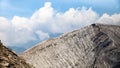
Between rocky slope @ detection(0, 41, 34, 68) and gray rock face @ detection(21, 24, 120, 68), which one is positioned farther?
gray rock face @ detection(21, 24, 120, 68)

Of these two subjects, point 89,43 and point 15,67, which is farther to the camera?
point 89,43

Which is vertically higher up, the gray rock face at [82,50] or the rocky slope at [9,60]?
the gray rock face at [82,50]

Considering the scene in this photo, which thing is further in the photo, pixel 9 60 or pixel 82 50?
pixel 82 50

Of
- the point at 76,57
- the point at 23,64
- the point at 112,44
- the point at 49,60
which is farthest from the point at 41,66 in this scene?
the point at 23,64

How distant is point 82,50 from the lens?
373 ft

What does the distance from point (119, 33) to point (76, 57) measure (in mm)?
21798

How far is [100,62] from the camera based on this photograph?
110m

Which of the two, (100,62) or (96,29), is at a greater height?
(96,29)

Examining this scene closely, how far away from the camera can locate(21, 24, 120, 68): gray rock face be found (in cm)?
10600

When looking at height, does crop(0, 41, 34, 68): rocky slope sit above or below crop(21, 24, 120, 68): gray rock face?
below

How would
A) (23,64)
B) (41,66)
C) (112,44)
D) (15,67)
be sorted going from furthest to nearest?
Answer: (112,44) < (41,66) < (23,64) < (15,67)

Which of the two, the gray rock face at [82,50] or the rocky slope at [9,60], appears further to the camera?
the gray rock face at [82,50]

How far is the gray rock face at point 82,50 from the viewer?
10600 centimetres

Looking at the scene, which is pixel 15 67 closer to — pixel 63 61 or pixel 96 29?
pixel 63 61
